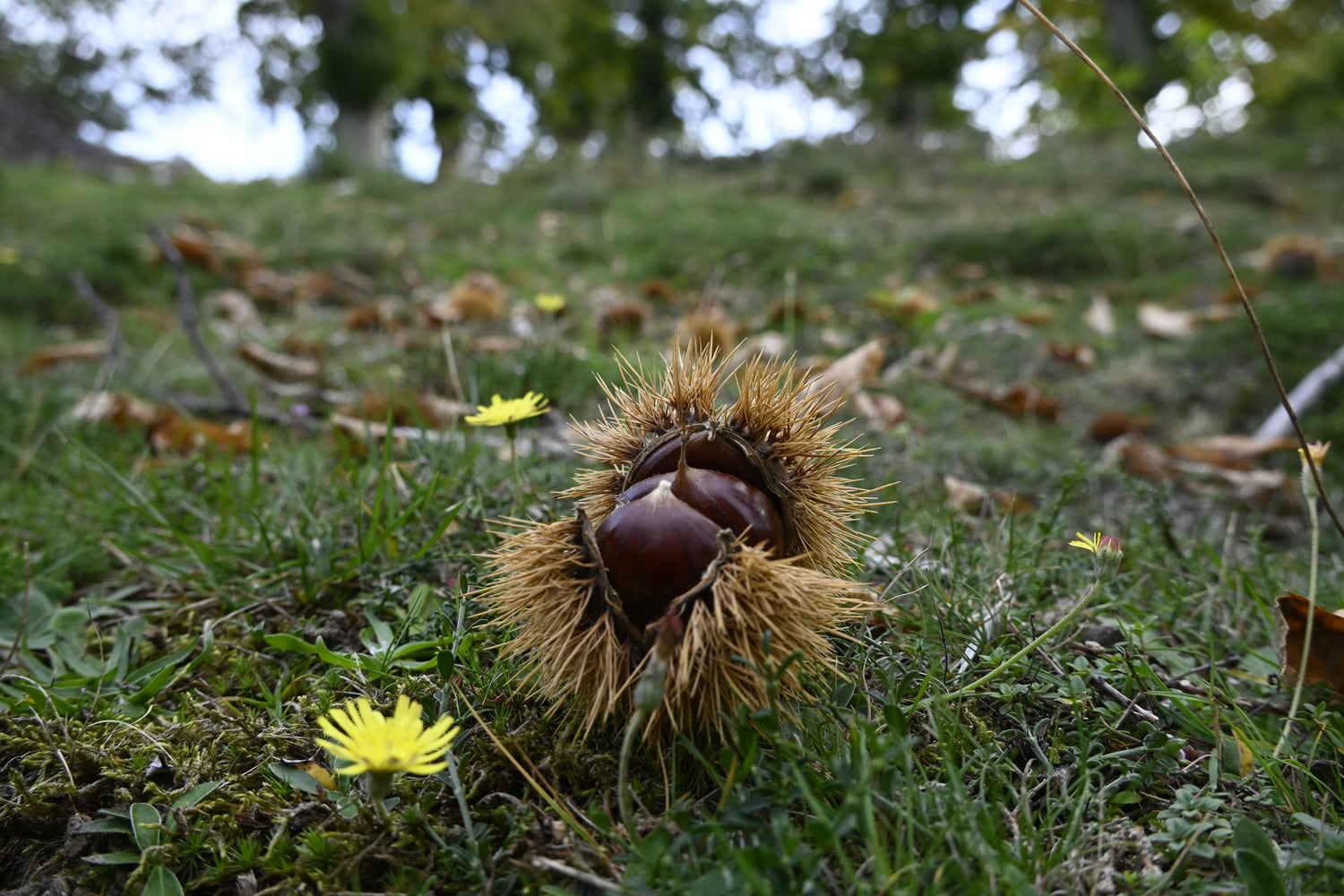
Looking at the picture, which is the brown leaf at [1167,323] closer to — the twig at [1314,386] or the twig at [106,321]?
the twig at [1314,386]

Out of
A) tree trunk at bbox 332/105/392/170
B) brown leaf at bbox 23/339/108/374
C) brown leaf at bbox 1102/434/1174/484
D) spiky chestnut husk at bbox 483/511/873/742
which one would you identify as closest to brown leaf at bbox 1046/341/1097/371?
brown leaf at bbox 1102/434/1174/484

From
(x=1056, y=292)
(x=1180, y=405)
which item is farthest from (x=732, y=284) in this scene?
(x=1180, y=405)

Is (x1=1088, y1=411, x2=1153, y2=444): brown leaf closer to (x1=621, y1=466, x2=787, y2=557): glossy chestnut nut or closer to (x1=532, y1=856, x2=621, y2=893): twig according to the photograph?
(x1=621, y1=466, x2=787, y2=557): glossy chestnut nut

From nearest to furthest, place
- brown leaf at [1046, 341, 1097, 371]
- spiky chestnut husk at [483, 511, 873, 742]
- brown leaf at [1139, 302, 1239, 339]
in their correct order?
spiky chestnut husk at [483, 511, 873, 742]
brown leaf at [1046, 341, 1097, 371]
brown leaf at [1139, 302, 1239, 339]

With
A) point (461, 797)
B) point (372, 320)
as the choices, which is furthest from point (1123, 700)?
point (372, 320)

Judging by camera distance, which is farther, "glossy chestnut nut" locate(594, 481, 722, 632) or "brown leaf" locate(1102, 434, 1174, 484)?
"brown leaf" locate(1102, 434, 1174, 484)

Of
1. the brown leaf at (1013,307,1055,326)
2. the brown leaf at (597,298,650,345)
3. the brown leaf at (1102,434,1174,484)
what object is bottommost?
the brown leaf at (1102,434,1174,484)
